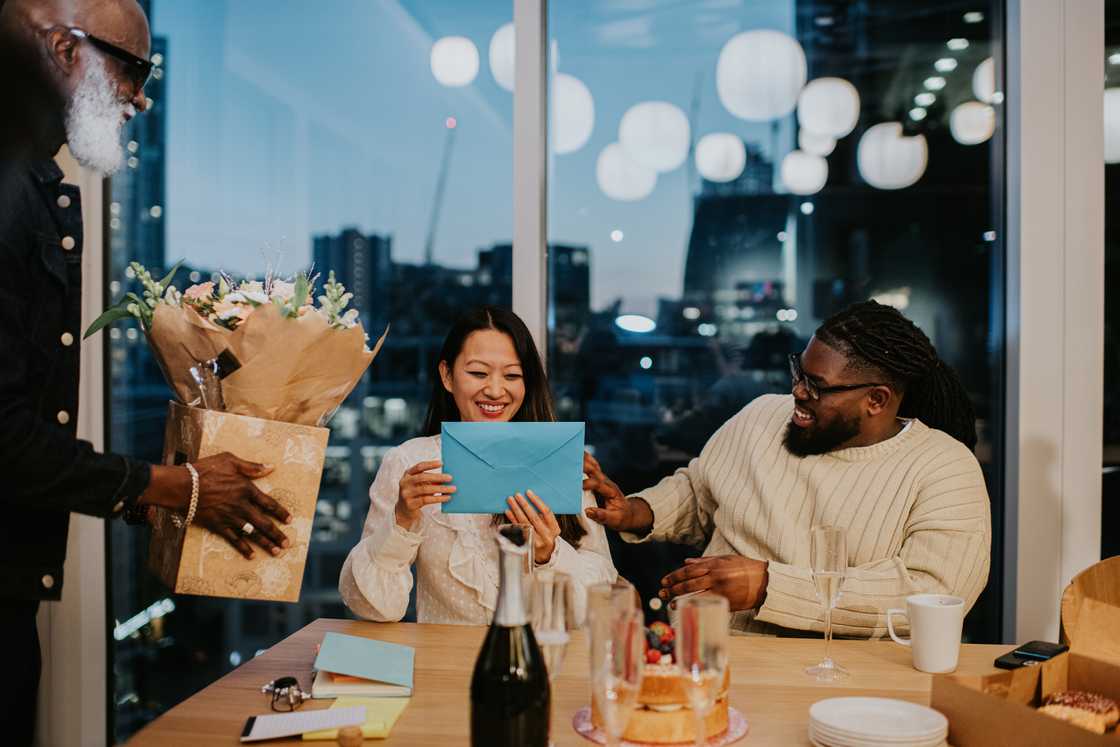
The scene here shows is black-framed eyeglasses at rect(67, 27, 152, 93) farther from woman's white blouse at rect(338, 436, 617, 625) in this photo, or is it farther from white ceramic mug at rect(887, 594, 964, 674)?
white ceramic mug at rect(887, 594, 964, 674)

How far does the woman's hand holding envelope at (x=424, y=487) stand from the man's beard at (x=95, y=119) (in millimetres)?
836

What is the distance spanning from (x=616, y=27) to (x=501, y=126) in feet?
1.47

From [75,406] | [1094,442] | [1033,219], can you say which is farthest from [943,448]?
[75,406]

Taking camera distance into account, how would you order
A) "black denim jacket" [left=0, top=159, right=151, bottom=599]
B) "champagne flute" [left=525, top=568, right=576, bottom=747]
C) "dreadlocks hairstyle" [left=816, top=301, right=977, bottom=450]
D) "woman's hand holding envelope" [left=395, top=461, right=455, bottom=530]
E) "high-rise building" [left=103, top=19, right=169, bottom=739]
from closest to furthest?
"champagne flute" [left=525, top=568, right=576, bottom=747] < "black denim jacket" [left=0, top=159, right=151, bottom=599] < "woman's hand holding envelope" [left=395, top=461, right=455, bottom=530] < "dreadlocks hairstyle" [left=816, top=301, right=977, bottom=450] < "high-rise building" [left=103, top=19, right=169, bottom=739]

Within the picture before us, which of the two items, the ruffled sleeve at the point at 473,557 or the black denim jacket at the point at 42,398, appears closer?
the black denim jacket at the point at 42,398

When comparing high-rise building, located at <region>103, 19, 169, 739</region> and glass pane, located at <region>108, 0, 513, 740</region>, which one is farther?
glass pane, located at <region>108, 0, 513, 740</region>

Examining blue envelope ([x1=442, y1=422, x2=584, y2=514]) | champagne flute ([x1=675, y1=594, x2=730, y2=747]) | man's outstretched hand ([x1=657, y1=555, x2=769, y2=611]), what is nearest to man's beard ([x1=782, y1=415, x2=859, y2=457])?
man's outstretched hand ([x1=657, y1=555, x2=769, y2=611])

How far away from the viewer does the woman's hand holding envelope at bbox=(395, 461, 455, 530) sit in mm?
1757

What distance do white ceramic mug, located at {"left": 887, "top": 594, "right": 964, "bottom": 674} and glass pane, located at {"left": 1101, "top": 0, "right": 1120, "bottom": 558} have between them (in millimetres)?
1069

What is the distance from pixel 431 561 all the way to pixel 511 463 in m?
0.37


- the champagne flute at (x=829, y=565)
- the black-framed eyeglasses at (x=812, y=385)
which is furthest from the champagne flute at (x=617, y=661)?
the black-framed eyeglasses at (x=812, y=385)

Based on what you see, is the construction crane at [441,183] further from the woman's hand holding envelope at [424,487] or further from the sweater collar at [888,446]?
the sweater collar at [888,446]

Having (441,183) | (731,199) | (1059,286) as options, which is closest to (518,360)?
(731,199)

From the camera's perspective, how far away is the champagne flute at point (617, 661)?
0.99 meters
